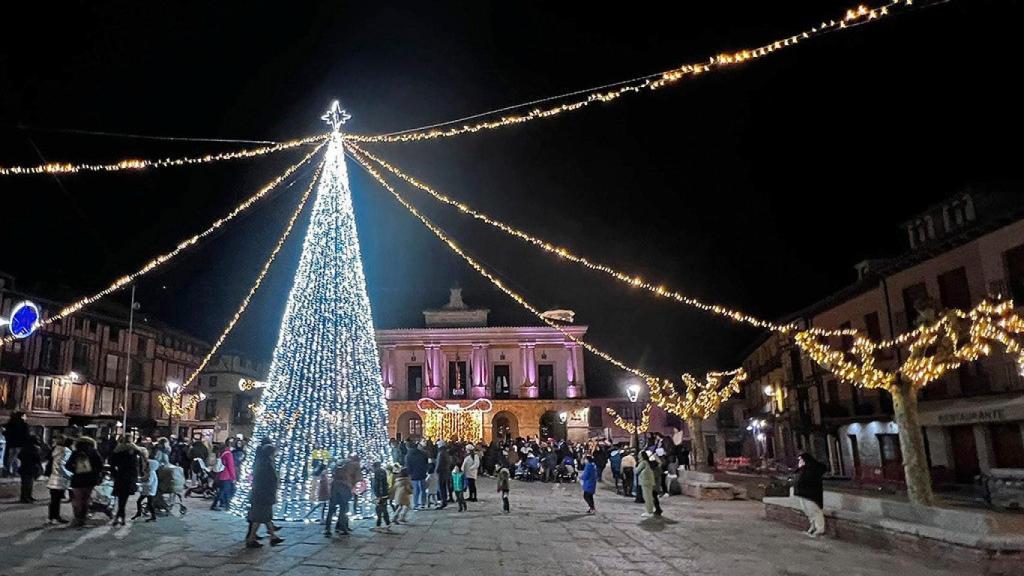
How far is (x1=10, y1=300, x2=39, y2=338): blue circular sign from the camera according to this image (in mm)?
10609

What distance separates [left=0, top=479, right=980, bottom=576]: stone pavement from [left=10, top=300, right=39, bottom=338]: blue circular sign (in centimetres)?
298

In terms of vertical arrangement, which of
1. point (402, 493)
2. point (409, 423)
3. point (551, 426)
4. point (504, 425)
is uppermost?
point (409, 423)

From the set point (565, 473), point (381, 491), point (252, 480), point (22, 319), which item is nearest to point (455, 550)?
point (381, 491)

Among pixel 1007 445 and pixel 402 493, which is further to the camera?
pixel 1007 445

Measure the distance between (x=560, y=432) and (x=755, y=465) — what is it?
1385cm

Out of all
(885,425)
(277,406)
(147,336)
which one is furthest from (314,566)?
(147,336)

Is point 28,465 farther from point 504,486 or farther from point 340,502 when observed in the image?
point 504,486

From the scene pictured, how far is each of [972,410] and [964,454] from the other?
2.39m

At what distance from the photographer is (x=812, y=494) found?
34.3 feet

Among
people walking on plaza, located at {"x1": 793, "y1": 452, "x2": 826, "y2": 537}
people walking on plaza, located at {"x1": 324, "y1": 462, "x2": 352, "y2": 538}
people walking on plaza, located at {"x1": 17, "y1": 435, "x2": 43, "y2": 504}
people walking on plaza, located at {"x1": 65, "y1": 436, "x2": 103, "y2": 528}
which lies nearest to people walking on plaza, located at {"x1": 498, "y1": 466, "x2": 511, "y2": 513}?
people walking on plaza, located at {"x1": 324, "y1": 462, "x2": 352, "y2": 538}

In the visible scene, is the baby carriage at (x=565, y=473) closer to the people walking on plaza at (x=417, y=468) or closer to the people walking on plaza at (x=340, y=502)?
the people walking on plaza at (x=417, y=468)

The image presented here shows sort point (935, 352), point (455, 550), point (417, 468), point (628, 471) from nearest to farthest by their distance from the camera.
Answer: point (455, 550) < point (935, 352) < point (417, 468) < point (628, 471)

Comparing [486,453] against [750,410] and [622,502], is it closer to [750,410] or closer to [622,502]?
[622,502]

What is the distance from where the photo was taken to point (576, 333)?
1725 inches
